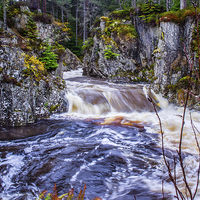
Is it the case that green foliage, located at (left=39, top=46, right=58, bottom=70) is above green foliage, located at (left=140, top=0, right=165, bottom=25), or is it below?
below

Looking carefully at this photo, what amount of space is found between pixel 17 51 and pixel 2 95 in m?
2.24

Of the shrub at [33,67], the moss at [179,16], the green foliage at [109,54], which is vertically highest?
the moss at [179,16]

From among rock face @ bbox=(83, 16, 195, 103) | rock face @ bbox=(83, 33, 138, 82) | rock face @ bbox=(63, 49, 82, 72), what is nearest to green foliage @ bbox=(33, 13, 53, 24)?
rock face @ bbox=(83, 33, 138, 82)

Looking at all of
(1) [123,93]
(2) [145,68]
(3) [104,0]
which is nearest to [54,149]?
(1) [123,93]

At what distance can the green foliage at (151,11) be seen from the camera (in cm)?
1420

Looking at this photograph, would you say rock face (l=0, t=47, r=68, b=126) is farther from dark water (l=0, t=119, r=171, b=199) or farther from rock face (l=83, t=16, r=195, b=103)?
rock face (l=83, t=16, r=195, b=103)

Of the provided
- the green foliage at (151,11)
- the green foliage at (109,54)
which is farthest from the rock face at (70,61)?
the green foliage at (151,11)

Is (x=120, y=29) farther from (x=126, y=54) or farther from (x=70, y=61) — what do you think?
(x=70, y=61)

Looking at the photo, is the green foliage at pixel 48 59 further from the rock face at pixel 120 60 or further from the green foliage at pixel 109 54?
the rock face at pixel 120 60

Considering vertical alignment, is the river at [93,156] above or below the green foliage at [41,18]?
below

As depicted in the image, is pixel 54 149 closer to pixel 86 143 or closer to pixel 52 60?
pixel 86 143

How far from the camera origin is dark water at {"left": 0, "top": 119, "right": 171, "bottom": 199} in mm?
3584

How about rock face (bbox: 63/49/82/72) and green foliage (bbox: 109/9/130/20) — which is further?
rock face (bbox: 63/49/82/72)

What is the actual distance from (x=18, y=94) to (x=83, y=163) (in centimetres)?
447
